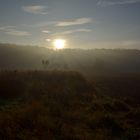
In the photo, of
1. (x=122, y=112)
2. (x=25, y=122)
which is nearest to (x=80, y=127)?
(x=25, y=122)

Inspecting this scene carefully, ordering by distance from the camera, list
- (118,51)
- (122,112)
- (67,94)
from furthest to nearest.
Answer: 1. (118,51)
2. (67,94)
3. (122,112)

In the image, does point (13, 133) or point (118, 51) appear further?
point (118, 51)

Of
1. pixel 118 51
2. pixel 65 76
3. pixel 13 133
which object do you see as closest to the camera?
pixel 13 133

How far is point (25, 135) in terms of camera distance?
11320 mm

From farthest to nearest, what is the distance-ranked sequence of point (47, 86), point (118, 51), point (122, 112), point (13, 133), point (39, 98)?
1. point (118, 51)
2. point (47, 86)
3. point (39, 98)
4. point (122, 112)
5. point (13, 133)

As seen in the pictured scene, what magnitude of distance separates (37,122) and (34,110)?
5.36 ft

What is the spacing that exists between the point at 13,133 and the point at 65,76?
1698 cm

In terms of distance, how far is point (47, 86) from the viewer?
78.8 feet

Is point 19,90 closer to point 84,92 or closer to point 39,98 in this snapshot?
point 39,98

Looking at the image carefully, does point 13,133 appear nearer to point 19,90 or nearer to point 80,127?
point 80,127

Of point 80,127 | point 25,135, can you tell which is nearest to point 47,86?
point 80,127

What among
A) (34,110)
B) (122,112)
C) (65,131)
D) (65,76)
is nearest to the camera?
(65,131)

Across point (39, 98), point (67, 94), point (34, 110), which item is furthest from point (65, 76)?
point (34, 110)

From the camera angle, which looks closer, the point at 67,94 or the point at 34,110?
the point at 34,110
